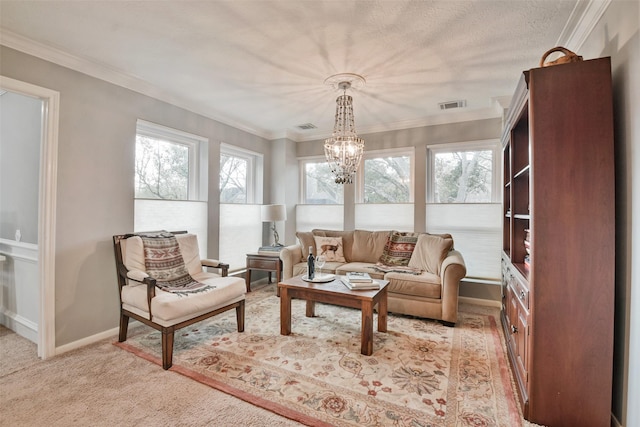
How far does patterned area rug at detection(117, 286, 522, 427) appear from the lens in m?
1.81

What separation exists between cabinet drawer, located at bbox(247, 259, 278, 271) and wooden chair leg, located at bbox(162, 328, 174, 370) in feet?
6.77

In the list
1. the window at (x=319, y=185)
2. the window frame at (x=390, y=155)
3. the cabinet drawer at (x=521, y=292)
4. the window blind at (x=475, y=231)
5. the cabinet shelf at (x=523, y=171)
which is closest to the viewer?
the cabinet drawer at (x=521, y=292)

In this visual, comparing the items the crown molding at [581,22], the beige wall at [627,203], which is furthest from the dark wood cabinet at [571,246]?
the crown molding at [581,22]

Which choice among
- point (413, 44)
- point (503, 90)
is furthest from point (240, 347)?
point (503, 90)

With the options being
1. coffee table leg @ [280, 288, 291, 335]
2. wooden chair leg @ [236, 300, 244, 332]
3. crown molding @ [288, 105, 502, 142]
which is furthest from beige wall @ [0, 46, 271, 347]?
crown molding @ [288, 105, 502, 142]

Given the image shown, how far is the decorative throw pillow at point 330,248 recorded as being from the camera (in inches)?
168

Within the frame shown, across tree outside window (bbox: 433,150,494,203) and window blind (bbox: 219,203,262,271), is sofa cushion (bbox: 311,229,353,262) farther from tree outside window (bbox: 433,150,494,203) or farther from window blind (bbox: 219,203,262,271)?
tree outside window (bbox: 433,150,494,203)

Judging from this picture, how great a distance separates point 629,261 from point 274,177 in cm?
446

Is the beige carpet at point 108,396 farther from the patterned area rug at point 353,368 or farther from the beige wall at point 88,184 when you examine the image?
the beige wall at point 88,184

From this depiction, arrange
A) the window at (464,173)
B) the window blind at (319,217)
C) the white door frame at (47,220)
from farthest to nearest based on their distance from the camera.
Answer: the window blind at (319,217) < the window at (464,173) < the white door frame at (47,220)

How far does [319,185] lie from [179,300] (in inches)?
131

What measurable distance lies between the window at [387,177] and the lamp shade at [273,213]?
130 cm

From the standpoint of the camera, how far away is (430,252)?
3713 millimetres

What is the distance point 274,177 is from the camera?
5.20 meters
